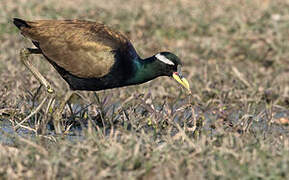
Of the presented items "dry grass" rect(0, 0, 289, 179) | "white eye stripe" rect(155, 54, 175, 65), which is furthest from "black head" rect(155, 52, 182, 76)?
"dry grass" rect(0, 0, 289, 179)

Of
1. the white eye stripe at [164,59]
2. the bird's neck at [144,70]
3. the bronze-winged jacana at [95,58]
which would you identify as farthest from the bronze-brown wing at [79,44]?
the white eye stripe at [164,59]

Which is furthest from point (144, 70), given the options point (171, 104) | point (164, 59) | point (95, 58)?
point (171, 104)

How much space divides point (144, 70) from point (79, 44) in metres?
0.62

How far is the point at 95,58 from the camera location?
543cm

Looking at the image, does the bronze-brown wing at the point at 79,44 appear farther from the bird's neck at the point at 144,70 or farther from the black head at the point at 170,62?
the black head at the point at 170,62

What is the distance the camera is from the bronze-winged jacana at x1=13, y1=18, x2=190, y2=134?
5.40 meters

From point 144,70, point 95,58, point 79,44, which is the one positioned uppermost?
point 79,44

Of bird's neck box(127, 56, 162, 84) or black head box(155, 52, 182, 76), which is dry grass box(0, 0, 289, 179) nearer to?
bird's neck box(127, 56, 162, 84)

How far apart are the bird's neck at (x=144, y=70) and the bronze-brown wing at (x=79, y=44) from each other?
0.23m

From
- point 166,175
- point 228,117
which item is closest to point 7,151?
point 166,175

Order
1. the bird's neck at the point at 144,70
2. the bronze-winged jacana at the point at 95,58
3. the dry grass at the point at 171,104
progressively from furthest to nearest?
1. the bird's neck at the point at 144,70
2. the bronze-winged jacana at the point at 95,58
3. the dry grass at the point at 171,104

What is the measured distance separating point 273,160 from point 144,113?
1.89 m

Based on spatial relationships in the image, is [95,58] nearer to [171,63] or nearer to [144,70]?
[144,70]

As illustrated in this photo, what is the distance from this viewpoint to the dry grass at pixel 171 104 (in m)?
3.86
